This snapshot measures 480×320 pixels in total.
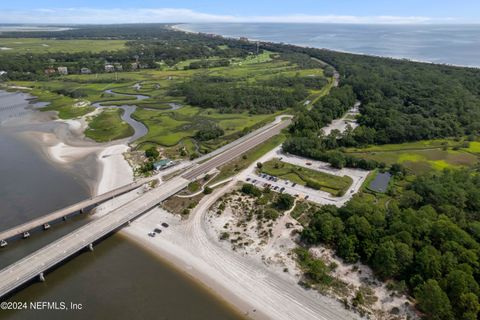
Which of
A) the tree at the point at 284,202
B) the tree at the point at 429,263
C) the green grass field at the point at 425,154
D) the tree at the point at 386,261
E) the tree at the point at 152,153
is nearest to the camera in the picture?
the tree at the point at 429,263

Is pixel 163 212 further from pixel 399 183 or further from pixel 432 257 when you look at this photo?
pixel 399 183

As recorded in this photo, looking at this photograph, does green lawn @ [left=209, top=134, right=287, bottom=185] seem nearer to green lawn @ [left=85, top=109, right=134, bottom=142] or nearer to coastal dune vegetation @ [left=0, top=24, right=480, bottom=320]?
coastal dune vegetation @ [left=0, top=24, right=480, bottom=320]

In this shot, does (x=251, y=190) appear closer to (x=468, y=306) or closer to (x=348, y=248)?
(x=348, y=248)

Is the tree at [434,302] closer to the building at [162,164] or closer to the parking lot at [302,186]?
the parking lot at [302,186]

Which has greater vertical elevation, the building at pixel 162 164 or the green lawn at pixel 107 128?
the building at pixel 162 164

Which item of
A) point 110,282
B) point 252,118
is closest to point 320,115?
point 252,118

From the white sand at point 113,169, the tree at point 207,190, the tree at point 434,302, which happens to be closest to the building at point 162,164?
the white sand at point 113,169

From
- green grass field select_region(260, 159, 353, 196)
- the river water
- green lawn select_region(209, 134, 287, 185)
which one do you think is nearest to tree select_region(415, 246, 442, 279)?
green grass field select_region(260, 159, 353, 196)
